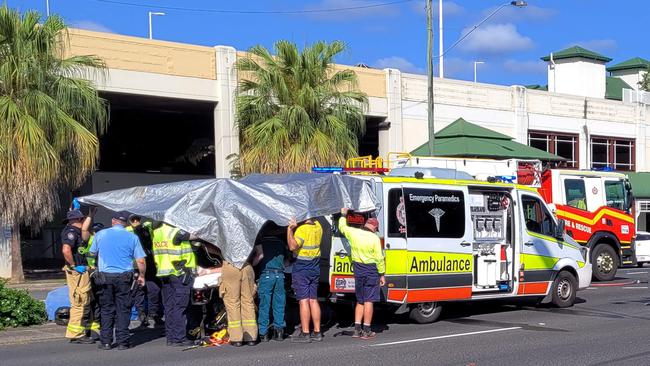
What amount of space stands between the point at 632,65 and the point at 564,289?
149 feet

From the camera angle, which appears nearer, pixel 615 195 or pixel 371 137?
pixel 615 195

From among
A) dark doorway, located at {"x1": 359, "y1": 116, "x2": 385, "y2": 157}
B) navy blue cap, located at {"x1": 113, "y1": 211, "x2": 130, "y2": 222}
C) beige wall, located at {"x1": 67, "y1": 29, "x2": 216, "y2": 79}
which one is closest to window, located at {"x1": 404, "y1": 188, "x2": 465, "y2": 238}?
navy blue cap, located at {"x1": 113, "y1": 211, "x2": 130, "y2": 222}

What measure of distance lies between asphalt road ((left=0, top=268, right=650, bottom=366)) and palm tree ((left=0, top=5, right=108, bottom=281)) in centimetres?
889

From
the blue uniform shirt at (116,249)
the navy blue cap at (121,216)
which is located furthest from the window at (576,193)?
the blue uniform shirt at (116,249)

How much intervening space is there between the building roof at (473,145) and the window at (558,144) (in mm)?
6183

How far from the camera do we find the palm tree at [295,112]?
888 inches

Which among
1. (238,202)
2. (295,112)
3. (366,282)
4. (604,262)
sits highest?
(295,112)

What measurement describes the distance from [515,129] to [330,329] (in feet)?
79.4

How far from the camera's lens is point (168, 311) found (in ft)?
33.8

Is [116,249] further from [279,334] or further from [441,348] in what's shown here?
[441,348]

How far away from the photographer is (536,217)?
13.6m

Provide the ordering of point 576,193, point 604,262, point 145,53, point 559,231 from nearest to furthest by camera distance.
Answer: point 559,231 < point 576,193 < point 604,262 < point 145,53

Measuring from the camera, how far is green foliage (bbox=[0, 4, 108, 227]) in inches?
747

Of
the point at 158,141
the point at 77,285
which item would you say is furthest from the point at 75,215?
the point at 158,141
